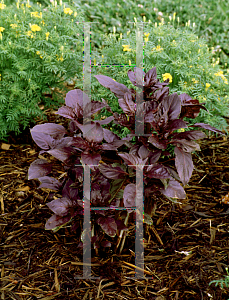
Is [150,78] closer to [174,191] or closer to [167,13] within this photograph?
[174,191]

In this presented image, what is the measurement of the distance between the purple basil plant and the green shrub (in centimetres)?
105

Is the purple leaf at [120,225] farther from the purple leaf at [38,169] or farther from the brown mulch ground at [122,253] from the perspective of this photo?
the purple leaf at [38,169]

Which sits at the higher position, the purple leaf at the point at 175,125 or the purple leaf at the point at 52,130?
the purple leaf at the point at 175,125

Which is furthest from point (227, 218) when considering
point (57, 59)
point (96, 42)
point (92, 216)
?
point (96, 42)

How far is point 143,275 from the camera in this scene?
83.7 inches

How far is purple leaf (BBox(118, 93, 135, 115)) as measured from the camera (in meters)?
1.81

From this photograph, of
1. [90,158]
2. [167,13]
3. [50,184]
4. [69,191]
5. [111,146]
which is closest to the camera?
[90,158]

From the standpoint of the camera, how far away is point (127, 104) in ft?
5.96

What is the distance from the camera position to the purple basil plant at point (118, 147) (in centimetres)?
174

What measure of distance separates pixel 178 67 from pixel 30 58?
1504 mm

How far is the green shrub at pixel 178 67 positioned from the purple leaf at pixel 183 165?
131 centimetres

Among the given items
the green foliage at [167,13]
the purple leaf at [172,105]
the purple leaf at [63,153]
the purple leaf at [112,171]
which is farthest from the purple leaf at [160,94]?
the green foliage at [167,13]

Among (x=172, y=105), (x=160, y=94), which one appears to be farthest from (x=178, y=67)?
(x=172, y=105)

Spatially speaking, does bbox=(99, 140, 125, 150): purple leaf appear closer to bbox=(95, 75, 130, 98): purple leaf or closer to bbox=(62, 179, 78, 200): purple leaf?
bbox=(95, 75, 130, 98): purple leaf
